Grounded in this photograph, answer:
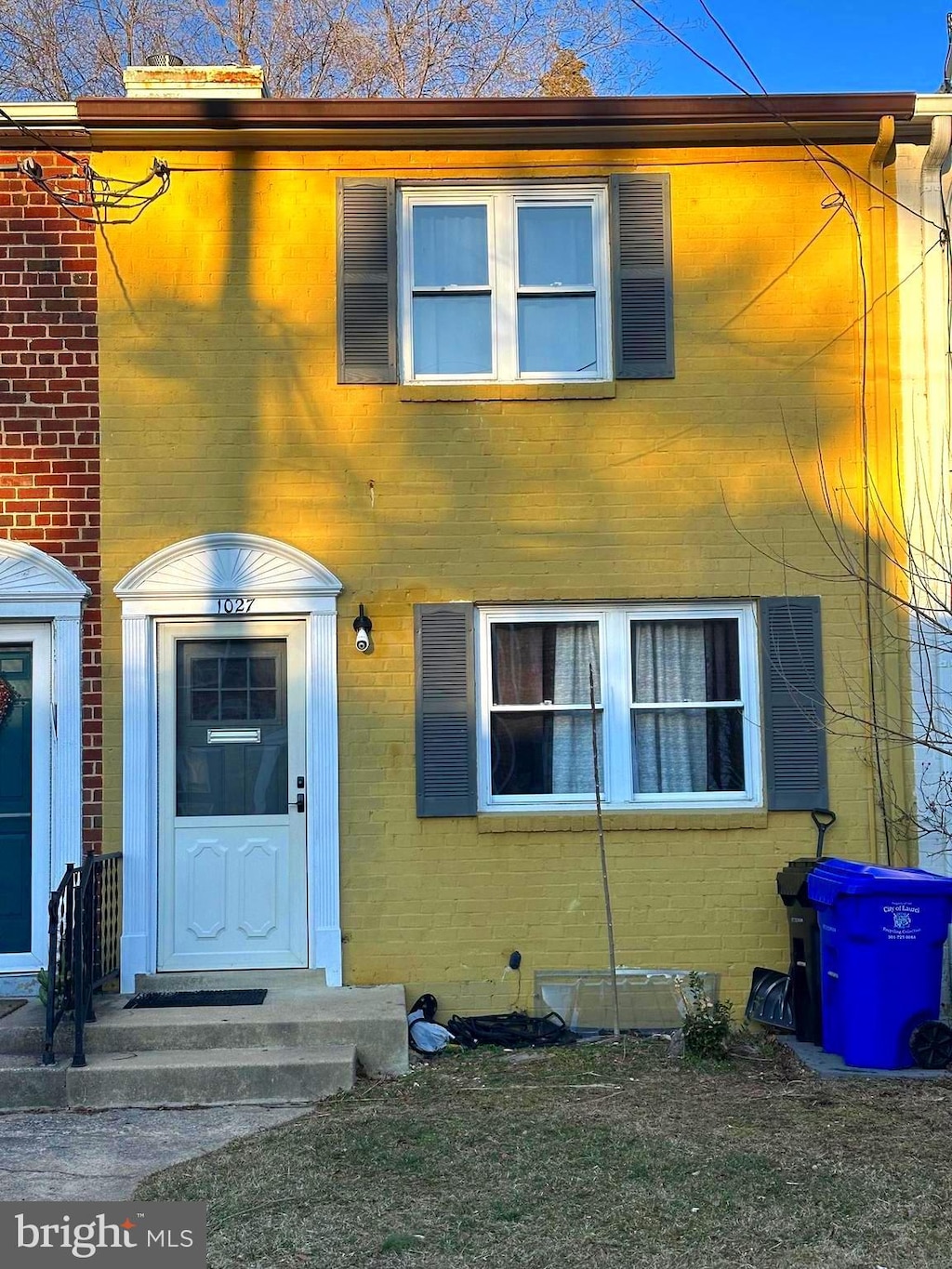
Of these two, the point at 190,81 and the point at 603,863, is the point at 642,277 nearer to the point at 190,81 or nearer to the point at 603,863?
the point at 190,81

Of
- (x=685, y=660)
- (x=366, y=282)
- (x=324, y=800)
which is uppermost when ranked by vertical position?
(x=366, y=282)

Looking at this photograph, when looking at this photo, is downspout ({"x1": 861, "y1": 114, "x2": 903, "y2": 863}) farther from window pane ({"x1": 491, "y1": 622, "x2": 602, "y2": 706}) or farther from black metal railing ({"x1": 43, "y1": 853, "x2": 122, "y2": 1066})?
black metal railing ({"x1": 43, "y1": 853, "x2": 122, "y2": 1066})

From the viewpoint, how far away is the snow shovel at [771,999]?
7.80 m

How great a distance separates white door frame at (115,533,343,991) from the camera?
7.97 meters

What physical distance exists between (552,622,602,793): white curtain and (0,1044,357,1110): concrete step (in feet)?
7.66

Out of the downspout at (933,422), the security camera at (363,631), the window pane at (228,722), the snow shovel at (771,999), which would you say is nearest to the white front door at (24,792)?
the window pane at (228,722)

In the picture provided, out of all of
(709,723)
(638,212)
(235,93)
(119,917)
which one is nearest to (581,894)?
(709,723)

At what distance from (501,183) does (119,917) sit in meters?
5.22

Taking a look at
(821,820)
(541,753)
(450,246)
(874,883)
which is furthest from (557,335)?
(874,883)

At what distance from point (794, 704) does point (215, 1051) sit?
4.04 metres

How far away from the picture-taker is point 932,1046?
23.4ft

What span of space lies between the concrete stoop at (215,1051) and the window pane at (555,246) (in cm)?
Answer: 461

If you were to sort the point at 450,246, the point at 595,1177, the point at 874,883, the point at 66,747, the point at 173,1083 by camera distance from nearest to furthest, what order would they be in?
1. the point at 595,1177
2. the point at 173,1083
3. the point at 874,883
4. the point at 66,747
5. the point at 450,246

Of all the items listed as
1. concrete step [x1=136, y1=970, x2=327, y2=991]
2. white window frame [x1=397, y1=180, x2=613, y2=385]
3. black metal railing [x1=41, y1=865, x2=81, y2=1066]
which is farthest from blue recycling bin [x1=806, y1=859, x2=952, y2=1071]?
black metal railing [x1=41, y1=865, x2=81, y2=1066]
